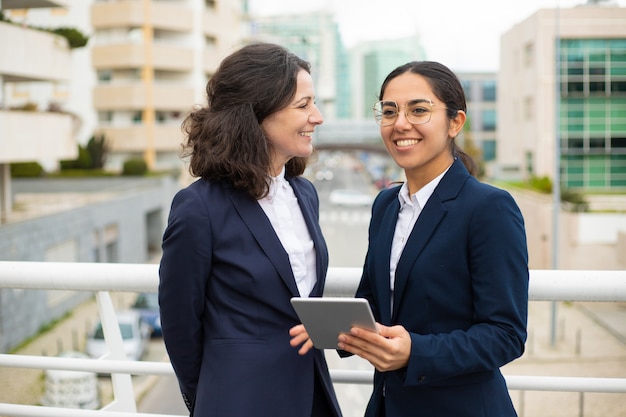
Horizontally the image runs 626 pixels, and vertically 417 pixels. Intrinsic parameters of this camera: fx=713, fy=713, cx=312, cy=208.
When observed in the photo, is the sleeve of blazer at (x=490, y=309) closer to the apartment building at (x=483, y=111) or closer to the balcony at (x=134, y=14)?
the balcony at (x=134, y=14)

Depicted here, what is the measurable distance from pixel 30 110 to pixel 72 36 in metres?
2.71

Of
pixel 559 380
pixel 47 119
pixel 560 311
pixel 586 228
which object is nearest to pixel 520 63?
pixel 586 228

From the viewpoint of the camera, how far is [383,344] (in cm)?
124

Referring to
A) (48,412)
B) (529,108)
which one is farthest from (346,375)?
(529,108)

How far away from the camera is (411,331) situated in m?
1.36

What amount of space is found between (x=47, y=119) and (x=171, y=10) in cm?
1460

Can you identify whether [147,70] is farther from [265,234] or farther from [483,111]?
[265,234]

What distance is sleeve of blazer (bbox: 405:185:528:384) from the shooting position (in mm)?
1259

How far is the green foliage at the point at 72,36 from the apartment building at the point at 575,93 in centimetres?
1289

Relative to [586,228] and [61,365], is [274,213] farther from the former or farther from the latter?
[586,228]

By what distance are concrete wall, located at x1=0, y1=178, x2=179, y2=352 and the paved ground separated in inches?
17.7

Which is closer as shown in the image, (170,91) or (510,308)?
(510,308)

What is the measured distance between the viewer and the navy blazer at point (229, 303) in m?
1.44

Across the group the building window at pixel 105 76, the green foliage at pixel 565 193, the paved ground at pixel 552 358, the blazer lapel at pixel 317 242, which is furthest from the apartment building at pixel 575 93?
the blazer lapel at pixel 317 242
